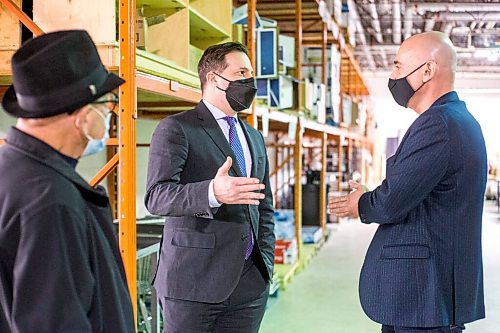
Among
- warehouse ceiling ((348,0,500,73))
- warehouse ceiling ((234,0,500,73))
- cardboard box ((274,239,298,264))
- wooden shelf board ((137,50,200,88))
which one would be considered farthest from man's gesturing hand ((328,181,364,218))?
warehouse ceiling ((348,0,500,73))

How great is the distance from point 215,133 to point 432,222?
968mm

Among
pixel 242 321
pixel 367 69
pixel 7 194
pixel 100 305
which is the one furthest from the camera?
pixel 367 69

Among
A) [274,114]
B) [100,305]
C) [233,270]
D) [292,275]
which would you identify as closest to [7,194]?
[100,305]

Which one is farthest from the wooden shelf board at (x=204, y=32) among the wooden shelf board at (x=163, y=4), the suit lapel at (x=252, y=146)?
the suit lapel at (x=252, y=146)

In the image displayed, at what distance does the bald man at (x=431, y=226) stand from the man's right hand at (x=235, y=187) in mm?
591

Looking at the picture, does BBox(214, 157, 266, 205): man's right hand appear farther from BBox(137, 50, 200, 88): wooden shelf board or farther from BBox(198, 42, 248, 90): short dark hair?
BBox(137, 50, 200, 88): wooden shelf board

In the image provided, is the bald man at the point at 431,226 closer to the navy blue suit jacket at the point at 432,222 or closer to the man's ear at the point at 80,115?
the navy blue suit jacket at the point at 432,222

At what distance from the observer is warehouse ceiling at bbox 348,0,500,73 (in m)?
15.4

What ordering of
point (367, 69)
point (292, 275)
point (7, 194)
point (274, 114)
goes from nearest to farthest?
1. point (7, 194)
2. point (274, 114)
3. point (292, 275)
4. point (367, 69)

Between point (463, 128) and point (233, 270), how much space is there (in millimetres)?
1094

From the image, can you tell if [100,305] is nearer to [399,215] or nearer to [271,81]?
[399,215]

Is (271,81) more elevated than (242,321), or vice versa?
(271,81)

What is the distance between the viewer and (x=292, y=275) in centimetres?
752

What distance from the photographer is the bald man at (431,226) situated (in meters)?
2.55
